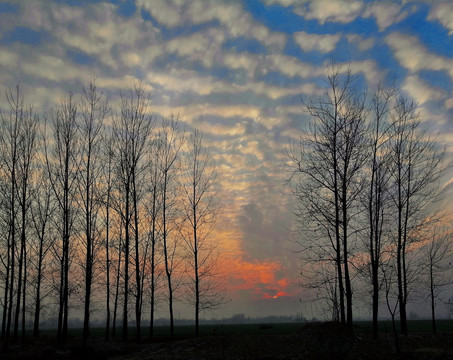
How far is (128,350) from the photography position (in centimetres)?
2320

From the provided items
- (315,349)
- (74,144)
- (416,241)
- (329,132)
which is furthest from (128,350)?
(416,241)

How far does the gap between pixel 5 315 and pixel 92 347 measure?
939 centimetres

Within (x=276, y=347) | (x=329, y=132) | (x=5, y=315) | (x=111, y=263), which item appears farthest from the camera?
(x=111, y=263)

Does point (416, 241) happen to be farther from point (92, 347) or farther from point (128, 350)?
point (92, 347)

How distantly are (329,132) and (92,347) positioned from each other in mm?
19827

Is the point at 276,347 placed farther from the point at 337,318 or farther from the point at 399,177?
the point at 399,177

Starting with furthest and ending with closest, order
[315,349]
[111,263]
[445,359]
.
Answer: [111,263] < [315,349] < [445,359]

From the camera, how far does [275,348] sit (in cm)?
1905

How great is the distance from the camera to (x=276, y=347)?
63.0ft

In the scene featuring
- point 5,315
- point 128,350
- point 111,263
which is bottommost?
point 128,350

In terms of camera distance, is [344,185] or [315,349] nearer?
[315,349]

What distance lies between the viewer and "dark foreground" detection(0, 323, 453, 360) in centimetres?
1650

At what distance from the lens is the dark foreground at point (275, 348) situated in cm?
1650

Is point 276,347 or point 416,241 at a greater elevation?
point 416,241
